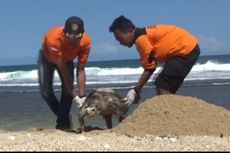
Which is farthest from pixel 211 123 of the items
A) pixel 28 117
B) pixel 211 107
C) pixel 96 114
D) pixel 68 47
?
pixel 28 117

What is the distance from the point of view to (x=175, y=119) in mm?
7172

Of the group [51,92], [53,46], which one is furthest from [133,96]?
[51,92]

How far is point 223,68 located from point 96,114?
35.5 metres

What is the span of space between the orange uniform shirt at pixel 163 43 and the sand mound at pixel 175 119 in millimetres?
576

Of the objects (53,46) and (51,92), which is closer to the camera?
(53,46)

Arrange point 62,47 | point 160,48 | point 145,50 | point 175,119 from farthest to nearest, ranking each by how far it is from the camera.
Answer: point 62,47 < point 160,48 < point 145,50 < point 175,119

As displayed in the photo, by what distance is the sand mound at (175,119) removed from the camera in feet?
23.0

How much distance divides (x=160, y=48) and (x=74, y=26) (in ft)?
4.12

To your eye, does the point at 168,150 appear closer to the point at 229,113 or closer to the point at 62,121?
the point at 229,113

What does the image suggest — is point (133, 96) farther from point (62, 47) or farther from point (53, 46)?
point (53, 46)

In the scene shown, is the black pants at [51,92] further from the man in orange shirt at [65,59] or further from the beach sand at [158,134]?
the beach sand at [158,134]

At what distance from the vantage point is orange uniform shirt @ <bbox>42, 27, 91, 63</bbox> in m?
7.86

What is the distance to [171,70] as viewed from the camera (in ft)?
25.3

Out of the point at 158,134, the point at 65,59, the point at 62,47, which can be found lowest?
the point at 158,134
